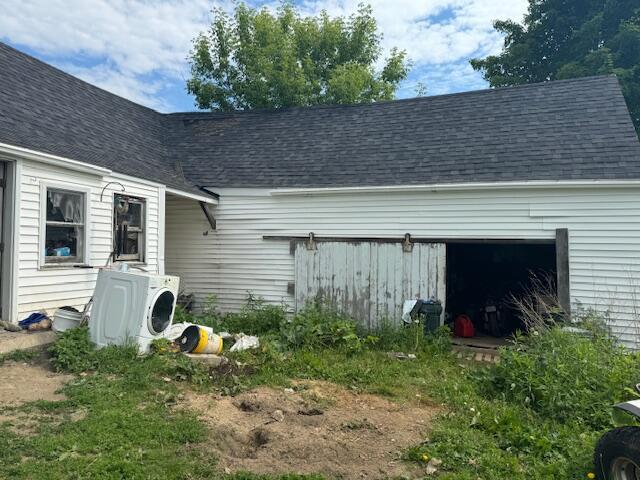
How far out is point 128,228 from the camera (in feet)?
27.5

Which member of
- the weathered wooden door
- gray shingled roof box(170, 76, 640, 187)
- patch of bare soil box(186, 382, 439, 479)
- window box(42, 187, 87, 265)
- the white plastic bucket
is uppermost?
gray shingled roof box(170, 76, 640, 187)

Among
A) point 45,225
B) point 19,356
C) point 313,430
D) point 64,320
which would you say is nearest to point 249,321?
point 64,320

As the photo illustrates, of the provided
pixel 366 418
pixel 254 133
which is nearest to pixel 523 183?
pixel 366 418


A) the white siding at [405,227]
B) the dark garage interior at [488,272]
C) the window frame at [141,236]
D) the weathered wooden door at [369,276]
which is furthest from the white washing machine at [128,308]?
the dark garage interior at [488,272]

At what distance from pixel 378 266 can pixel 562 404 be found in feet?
15.6

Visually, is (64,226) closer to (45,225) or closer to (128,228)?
(45,225)

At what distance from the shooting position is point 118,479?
3.12 meters

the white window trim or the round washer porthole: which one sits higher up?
the white window trim

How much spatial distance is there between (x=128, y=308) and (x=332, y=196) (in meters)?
4.79

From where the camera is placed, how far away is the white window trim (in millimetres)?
6598

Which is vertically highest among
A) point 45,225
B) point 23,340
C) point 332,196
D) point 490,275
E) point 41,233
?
point 332,196

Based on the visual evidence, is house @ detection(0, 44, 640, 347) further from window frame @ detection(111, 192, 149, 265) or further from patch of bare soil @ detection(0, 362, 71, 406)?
patch of bare soil @ detection(0, 362, 71, 406)

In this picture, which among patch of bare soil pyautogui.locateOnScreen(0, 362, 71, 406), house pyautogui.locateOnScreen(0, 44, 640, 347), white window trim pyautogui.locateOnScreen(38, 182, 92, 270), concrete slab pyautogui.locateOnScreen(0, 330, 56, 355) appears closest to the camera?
patch of bare soil pyautogui.locateOnScreen(0, 362, 71, 406)

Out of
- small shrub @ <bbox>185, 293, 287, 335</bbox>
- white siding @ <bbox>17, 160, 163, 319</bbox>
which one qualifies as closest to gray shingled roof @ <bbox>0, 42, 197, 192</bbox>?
white siding @ <bbox>17, 160, 163, 319</bbox>
